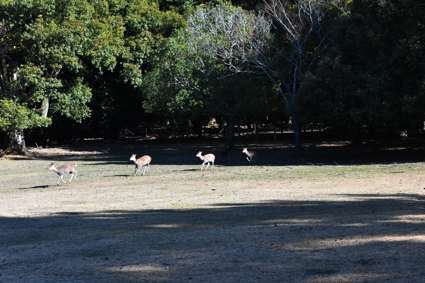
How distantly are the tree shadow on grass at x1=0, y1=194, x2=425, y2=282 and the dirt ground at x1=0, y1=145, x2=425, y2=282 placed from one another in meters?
0.02

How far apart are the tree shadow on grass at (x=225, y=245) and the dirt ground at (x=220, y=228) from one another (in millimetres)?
22

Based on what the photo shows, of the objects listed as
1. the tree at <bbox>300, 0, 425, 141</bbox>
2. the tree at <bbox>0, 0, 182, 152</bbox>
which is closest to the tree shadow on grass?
the tree at <bbox>300, 0, 425, 141</bbox>

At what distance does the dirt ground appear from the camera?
28.6 feet

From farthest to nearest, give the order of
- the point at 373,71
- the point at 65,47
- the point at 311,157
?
the point at 65,47, the point at 311,157, the point at 373,71

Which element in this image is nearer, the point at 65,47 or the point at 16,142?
the point at 65,47

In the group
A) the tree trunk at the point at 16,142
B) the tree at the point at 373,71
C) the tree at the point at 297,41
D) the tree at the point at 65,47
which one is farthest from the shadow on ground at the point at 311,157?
the tree at the point at 65,47

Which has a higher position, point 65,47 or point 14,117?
point 65,47

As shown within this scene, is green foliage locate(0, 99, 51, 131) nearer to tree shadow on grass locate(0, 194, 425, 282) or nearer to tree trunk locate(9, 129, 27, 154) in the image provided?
tree trunk locate(9, 129, 27, 154)

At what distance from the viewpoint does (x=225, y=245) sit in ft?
34.7

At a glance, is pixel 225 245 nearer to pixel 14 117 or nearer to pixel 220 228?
pixel 220 228

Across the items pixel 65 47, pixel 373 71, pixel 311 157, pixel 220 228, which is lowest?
pixel 311 157

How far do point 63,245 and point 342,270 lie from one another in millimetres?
5090

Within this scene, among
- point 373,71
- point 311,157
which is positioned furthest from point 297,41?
point 311,157

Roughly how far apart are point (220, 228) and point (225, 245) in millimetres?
2102
